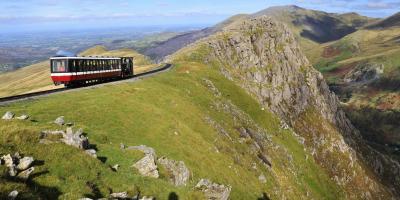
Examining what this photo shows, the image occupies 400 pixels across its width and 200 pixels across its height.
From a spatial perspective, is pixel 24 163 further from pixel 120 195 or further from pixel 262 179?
pixel 262 179

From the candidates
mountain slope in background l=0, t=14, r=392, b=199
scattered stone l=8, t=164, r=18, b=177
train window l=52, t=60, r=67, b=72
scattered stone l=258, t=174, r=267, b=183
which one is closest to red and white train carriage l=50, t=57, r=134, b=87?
train window l=52, t=60, r=67, b=72

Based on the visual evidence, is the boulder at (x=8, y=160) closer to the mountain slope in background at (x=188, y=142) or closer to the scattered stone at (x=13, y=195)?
the mountain slope in background at (x=188, y=142)

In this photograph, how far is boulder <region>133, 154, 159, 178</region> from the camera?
2980cm

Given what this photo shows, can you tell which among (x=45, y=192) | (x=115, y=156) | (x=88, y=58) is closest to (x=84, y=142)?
(x=115, y=156)

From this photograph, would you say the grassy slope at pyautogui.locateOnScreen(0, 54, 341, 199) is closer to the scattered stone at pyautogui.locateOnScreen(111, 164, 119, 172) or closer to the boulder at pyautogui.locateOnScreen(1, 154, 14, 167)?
the scattered stone at pyautogui.locateOnScreen(111, 164, 119, 172)

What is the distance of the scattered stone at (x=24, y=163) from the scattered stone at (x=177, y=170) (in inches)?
510

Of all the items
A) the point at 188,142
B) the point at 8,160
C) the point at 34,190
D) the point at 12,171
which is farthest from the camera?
the point at 188,142

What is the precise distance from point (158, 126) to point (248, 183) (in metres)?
12.9

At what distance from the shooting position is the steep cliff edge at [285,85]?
135375mm

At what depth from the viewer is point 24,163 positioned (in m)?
22.3

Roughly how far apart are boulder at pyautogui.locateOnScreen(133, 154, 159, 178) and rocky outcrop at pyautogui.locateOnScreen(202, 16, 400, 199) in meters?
90.9

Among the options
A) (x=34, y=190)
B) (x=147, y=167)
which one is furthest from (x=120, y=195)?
(x=147, y=167)

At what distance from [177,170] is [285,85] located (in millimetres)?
140467

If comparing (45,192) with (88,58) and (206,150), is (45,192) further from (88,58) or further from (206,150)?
(88,58)
